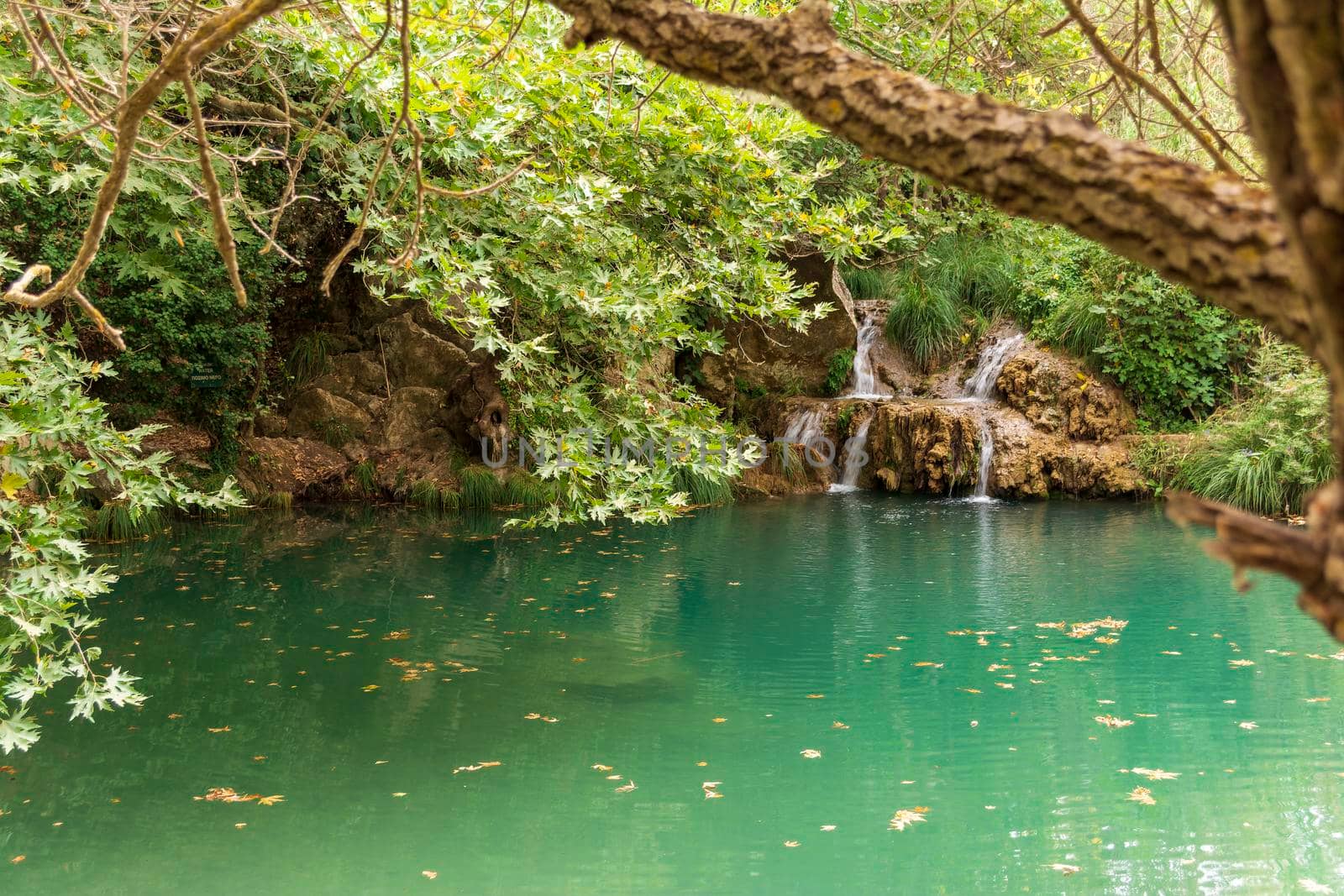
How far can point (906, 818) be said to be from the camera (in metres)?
3.62

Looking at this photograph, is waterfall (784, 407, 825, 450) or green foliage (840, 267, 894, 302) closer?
waterfall (784, 407, 825, 450)

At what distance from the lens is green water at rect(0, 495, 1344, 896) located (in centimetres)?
334

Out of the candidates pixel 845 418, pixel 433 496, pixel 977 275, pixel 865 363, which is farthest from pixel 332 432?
pixel 977 275

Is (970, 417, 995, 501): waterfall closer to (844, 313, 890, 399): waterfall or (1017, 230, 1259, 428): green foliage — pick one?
(1017, 230, 1259, 428): green foliage

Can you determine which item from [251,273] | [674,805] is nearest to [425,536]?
[251,273]

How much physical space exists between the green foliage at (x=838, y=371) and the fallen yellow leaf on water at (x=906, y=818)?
9.71 metres

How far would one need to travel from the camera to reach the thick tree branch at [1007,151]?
3.45 ft

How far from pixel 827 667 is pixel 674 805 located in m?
1.81

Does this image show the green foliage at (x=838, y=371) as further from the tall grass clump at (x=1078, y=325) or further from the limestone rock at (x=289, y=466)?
the limestone rock at (x=289, y=466)

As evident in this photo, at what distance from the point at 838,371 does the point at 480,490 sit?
15.5 feet

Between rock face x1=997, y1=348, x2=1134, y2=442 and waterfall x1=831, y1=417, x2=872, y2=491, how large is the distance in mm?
1579

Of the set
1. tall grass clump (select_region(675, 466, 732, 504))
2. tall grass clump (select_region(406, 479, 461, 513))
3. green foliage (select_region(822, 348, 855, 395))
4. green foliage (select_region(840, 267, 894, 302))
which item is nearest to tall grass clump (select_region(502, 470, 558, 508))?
tall grass clump (select_region(406, 479, 461, 513))

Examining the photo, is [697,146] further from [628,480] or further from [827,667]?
[827,667]

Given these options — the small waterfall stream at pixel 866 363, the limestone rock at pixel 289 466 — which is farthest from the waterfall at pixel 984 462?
the limestone rock at pixel 289 466
